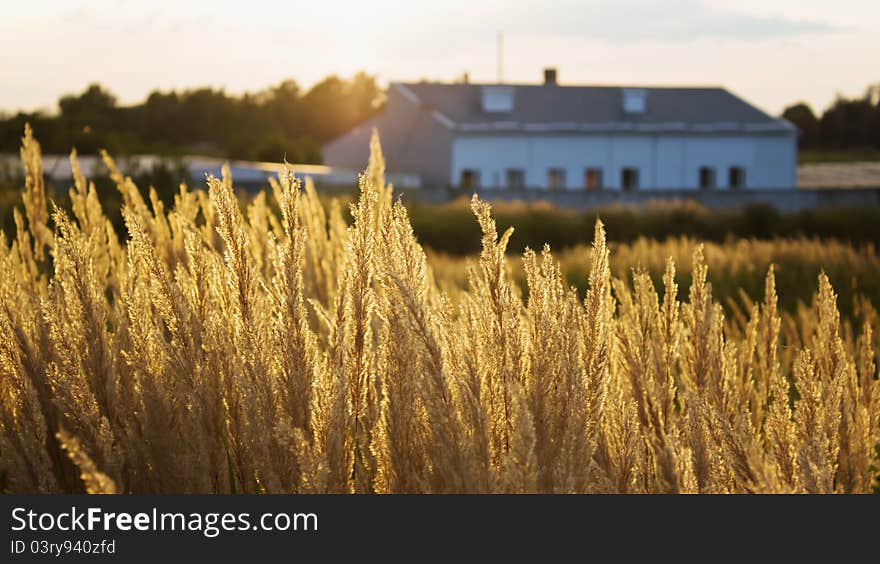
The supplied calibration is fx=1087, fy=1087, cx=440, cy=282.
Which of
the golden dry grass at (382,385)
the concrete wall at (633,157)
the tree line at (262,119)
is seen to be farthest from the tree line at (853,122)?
Answer: the golden dry grass at (382,385)

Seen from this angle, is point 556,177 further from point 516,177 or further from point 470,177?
point 470,177

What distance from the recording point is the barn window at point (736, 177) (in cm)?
4825

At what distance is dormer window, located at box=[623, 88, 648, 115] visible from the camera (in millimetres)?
47156

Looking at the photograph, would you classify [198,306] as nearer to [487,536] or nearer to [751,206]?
[487,536]

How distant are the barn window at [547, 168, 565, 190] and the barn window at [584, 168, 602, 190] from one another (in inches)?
41.2

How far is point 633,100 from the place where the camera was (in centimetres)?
4716

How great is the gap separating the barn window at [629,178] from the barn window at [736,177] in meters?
4.56

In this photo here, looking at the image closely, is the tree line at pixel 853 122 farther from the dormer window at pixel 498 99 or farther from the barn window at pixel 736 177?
the dormer window at pixel 498 99

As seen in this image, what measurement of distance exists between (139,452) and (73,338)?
0.36m

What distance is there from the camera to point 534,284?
2.62m

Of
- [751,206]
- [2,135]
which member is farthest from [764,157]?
[2,135]

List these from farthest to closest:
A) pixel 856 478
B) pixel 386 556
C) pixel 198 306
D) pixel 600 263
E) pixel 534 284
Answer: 1. pixel 856 478
2. pixel 198 306
3. pixel 600 263
4. pixel 534 284
5. pixel 386 556

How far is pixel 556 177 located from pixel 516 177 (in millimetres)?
1786

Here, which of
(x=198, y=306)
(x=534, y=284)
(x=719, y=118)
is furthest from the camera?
(x=719, y=118)
